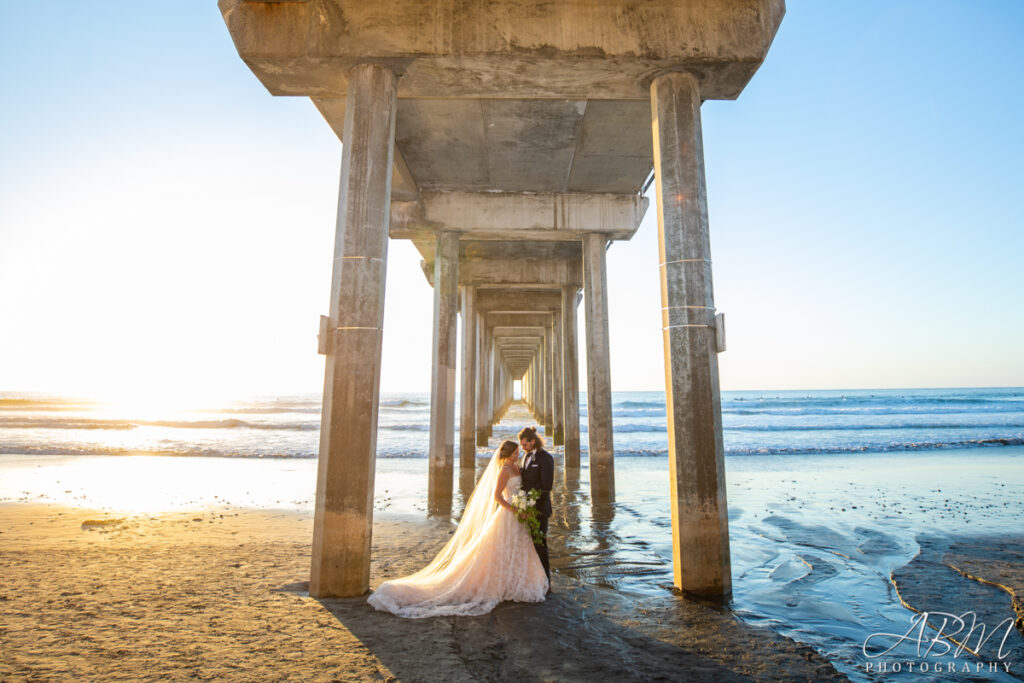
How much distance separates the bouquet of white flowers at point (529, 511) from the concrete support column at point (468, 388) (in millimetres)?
8874

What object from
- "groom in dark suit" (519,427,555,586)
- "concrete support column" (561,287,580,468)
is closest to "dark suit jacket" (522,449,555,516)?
"groom in dark suit" (519,427,555,586)

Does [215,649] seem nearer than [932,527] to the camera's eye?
Yes

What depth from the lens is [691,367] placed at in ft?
16.4

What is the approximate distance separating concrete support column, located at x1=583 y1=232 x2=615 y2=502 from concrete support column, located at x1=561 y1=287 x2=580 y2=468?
373 centimetres

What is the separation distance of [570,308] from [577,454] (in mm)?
4427

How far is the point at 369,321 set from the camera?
4.94 metres

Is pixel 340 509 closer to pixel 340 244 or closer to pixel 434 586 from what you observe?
pixel 434 586

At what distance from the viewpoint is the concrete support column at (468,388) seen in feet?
45.5

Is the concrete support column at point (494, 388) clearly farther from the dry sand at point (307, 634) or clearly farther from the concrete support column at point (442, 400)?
the dry sand at point (307, 634)

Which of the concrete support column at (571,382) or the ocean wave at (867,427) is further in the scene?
the ocean wave at (867,427)

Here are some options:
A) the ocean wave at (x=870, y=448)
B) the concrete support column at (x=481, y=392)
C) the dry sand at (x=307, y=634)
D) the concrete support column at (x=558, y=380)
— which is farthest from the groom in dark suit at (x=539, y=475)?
the ocean wave at (x=870, y=448)

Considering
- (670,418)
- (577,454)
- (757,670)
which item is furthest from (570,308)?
(757,670)

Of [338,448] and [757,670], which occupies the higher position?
[338,448]

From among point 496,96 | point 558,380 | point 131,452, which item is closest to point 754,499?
point 558,380
